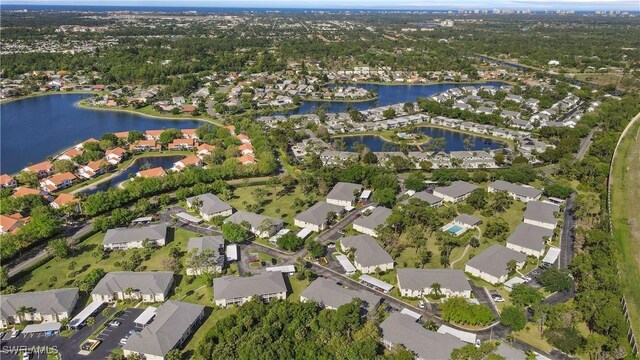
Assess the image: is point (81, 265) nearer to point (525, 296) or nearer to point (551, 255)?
point (525, 296)

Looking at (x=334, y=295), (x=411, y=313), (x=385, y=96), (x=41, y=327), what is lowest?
(x=41, y=327)

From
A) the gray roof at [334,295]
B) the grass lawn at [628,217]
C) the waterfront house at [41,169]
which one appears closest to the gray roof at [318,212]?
the gray roof at [334,295]

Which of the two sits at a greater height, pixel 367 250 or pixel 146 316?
pixel 367 250

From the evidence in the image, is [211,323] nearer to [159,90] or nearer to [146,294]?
Result: [146,294]

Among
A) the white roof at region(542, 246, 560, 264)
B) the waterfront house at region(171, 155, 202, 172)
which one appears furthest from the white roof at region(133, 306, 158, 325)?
the white roof at region(542, 246, 560, 264)

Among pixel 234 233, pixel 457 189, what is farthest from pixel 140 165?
pixel 457 189

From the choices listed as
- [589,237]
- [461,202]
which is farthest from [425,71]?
[589,237]
